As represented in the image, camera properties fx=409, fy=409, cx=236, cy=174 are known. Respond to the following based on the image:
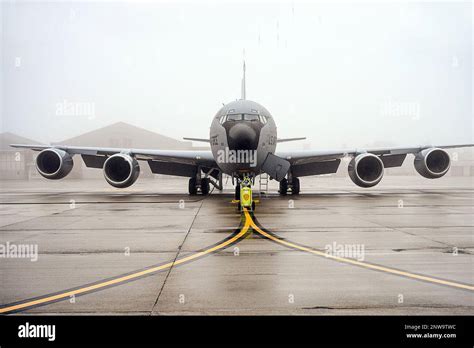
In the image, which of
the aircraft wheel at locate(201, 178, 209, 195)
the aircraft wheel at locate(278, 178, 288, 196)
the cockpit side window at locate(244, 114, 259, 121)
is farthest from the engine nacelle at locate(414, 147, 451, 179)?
the aircraft wheel at locate(201, 178, 209, 195)

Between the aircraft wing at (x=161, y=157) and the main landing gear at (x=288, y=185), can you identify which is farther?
the main landing gear at (x=288, y=185)

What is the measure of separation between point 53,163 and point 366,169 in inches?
650

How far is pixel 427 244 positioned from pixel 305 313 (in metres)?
4.81

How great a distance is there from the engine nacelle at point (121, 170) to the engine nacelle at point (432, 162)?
14764mm

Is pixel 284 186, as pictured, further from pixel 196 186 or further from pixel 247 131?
pixel 247 131

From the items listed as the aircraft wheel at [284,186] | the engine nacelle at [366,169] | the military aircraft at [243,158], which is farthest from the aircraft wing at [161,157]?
the engine nacelle at [366,169]

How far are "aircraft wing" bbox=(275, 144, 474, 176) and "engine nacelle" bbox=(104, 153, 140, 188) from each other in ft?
24.1

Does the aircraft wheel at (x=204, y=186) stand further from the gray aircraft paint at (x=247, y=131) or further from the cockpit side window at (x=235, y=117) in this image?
the cockpit side window at (x=235, y=117)

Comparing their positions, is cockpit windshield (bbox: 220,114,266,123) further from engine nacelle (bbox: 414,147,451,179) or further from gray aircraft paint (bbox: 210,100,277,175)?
engine nacelle (bbox: 414,147,451,179)

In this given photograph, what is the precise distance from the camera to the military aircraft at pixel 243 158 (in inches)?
658

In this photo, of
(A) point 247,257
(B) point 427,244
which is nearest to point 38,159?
(A) point 247,257

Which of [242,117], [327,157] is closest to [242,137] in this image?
[242,117]
